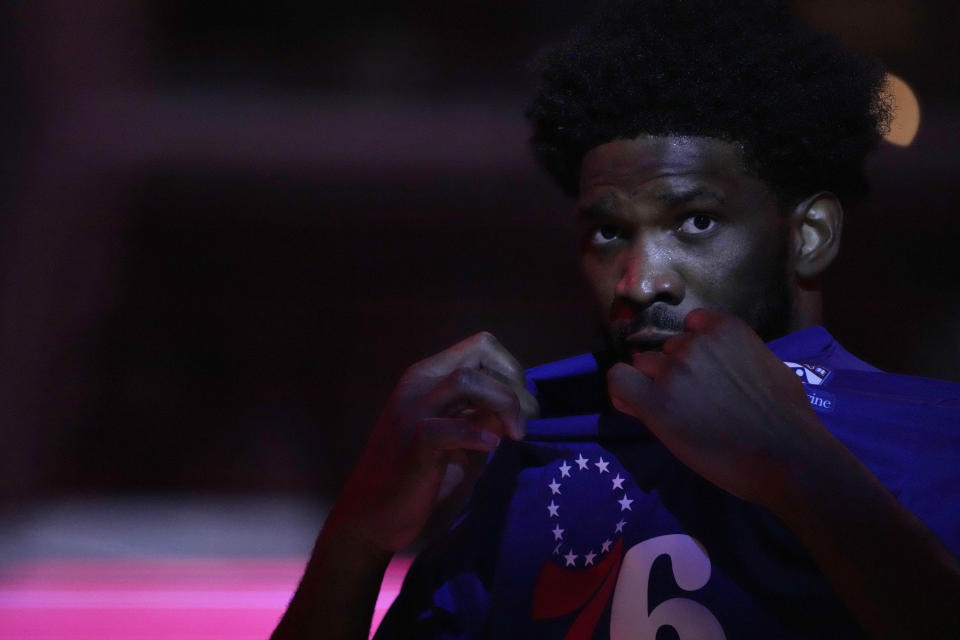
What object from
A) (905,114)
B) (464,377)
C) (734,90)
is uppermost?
(905,114)

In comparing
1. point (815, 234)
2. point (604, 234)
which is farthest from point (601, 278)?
point (815, 234)

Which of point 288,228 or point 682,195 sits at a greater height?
point 288,228

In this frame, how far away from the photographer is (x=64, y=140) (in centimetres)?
253

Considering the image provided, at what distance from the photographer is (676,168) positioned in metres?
1.01

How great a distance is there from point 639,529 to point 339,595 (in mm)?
316

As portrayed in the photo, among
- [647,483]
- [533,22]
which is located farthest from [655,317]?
[533,22]

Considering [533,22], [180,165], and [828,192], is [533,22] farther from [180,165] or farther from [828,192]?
[828,192]

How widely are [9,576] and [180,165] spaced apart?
3.74ft

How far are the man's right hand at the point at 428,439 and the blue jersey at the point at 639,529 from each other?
0.07 metres

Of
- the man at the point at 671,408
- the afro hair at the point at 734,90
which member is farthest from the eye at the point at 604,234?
the afro hair at the point at 734,90

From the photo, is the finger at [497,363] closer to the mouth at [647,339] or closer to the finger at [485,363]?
the finger at [485,363]

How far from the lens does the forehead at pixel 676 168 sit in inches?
39.5

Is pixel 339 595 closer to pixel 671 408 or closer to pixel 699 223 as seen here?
pixel 671 408

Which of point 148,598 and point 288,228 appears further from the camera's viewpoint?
point 288,228
